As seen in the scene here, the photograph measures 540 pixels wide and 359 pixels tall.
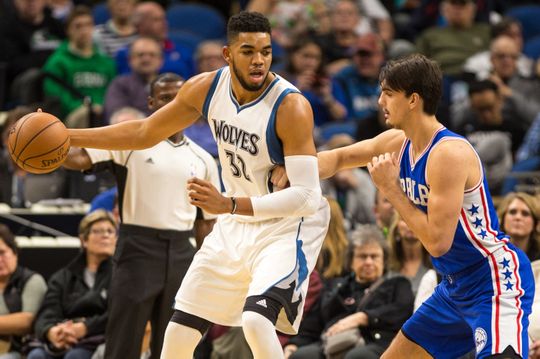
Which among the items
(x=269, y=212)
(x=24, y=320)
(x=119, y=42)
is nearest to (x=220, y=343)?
(x=24, y=320)

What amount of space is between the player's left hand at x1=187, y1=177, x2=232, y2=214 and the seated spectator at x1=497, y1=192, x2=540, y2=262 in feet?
9.69

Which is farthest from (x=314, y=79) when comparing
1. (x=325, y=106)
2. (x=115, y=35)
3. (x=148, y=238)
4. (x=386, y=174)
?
(x=386, y=174)

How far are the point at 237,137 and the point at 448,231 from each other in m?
1.32

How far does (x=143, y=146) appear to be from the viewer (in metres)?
6.25

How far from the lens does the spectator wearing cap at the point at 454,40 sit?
12789 mm

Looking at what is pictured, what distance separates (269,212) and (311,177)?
1.04ft

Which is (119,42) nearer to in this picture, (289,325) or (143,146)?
(143,146)

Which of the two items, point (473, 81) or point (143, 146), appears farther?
point (473, 81)

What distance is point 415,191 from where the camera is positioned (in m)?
5.55

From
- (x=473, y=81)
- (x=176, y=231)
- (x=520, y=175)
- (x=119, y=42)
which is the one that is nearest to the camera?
(x=176, y=231)

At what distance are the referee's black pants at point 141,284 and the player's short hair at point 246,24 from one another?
176 centimetres

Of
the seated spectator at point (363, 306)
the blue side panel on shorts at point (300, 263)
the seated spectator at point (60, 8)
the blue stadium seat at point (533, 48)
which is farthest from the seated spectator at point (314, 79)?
the blue side panel on shorts at point (300, 263)

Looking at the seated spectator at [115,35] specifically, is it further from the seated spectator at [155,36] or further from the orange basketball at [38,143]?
the orange basketball at [38,143]

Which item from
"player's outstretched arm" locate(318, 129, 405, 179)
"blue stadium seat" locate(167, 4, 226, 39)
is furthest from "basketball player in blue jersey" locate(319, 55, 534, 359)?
"blue stadium seat" locate(167, 4, 226, 39)
